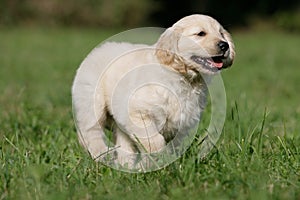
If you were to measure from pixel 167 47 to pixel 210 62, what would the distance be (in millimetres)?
299

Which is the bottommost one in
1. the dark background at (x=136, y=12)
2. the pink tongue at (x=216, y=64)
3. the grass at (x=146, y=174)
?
the dark background at (x=136, y=12)

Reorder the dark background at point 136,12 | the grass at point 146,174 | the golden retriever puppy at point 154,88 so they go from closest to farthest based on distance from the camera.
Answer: the grass at point 146,174
the golden retriever puppy at point 154,88
the dark background at point 136,12

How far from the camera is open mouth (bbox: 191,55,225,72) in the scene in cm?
399

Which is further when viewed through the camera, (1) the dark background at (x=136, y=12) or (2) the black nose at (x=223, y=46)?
(1) the dark background at (x=136, y=12)

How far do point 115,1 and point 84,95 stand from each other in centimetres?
2028

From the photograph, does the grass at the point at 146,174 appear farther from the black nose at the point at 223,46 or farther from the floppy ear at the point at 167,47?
the floppy ear at the point at 167,47

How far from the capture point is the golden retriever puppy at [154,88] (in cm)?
394

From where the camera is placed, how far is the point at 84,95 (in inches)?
169

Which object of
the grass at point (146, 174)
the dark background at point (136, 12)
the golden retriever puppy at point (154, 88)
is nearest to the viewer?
the grass at point (146, 174)

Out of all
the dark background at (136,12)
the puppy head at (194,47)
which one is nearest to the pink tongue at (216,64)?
the puppy head at (194,47)

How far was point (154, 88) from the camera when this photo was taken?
3.97m

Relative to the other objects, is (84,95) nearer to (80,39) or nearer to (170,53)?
(170,53)

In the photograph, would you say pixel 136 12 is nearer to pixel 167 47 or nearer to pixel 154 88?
pixel 167 47

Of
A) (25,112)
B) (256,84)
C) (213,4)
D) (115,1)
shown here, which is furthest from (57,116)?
(213,4)
